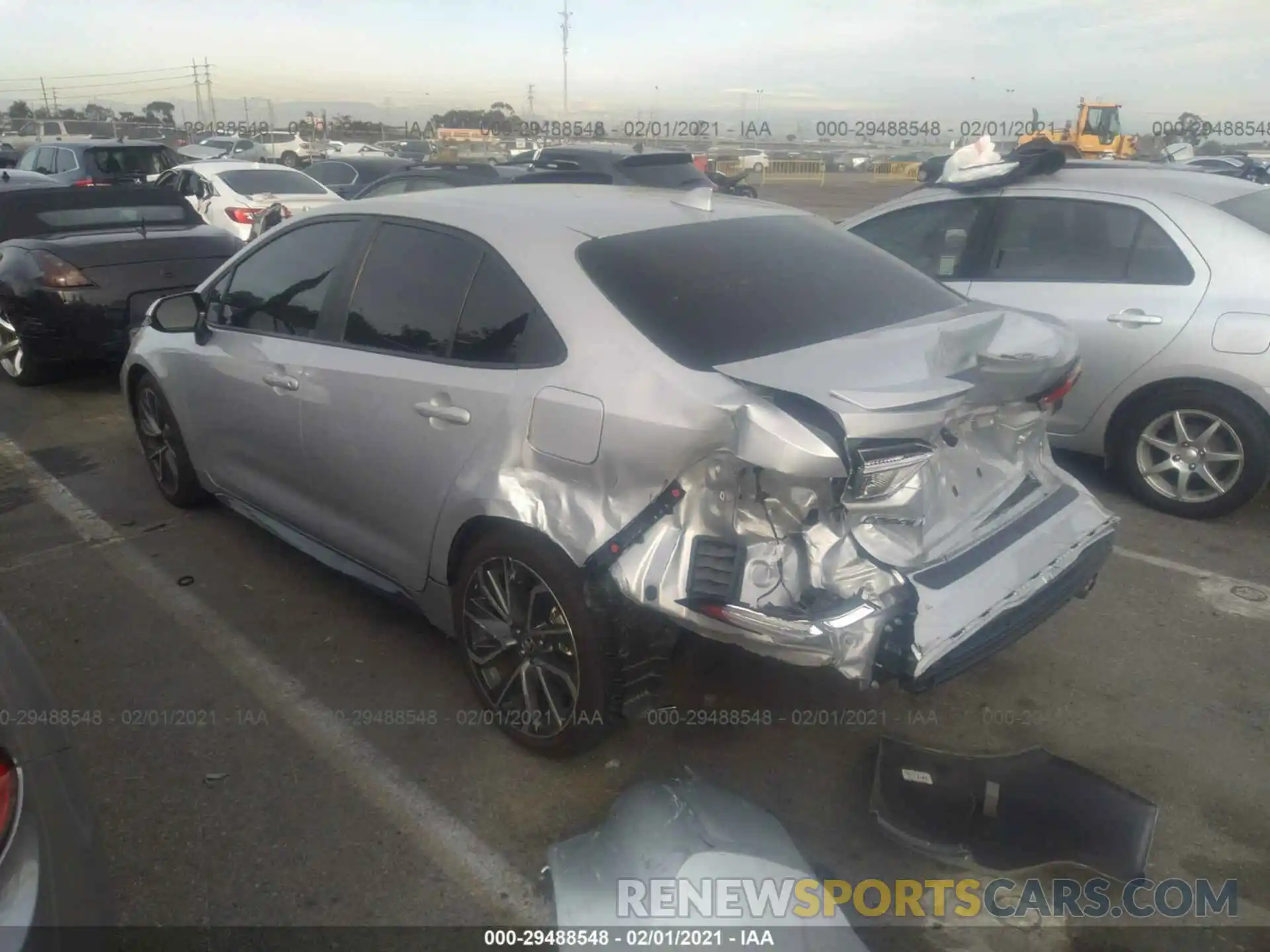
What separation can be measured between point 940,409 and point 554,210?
1510mm

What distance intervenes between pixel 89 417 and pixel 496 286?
512cm

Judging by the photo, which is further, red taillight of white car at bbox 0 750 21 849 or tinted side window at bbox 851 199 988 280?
tinted side window at bbox 851 199 988 280

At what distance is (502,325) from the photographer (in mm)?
3037

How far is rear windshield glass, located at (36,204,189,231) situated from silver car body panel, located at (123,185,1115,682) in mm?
5159

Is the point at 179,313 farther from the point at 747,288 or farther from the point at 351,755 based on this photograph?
the point at 747,288

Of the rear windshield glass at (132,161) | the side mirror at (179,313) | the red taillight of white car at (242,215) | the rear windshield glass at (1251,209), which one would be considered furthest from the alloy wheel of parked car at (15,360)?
the rear windshield glass at (132,161)

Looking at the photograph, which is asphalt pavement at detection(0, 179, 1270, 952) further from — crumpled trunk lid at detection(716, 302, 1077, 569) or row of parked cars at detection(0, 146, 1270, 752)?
crumpled trunk lid at detection(716, 302, 1077, 569)

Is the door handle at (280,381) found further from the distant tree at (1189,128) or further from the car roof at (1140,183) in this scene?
the distant tree at (1189,128)

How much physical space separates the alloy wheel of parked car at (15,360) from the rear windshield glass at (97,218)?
2.95 ft

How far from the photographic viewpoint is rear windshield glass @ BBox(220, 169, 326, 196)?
42.5 feet


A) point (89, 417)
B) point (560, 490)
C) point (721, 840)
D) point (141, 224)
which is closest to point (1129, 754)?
point (721, 840)

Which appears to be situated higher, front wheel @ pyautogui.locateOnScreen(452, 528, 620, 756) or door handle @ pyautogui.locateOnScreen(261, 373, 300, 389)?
door handle @ pyautogui.locateOnScreen(261, 373, 300, 389)

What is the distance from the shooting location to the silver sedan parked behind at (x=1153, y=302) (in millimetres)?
4625

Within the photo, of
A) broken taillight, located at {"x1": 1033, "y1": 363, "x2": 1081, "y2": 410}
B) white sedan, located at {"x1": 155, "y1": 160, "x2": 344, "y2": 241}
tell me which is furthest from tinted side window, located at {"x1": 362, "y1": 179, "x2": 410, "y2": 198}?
broken taillight, located at {"x1": 1033, "y1": 363, "x2": 1081, "y2": 410}
